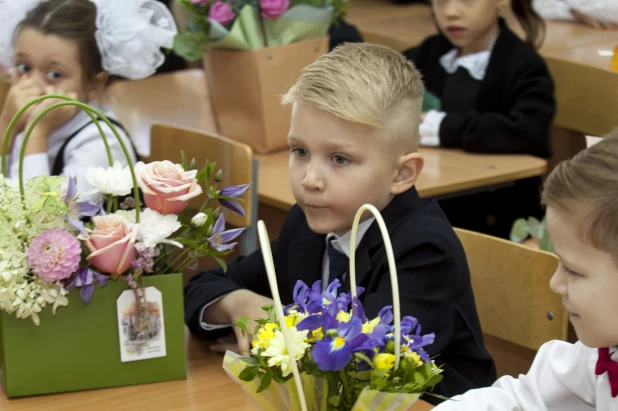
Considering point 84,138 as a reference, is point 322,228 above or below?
above

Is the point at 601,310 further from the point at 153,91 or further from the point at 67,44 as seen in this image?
the point at 153,91

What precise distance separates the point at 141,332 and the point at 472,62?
2134 mm

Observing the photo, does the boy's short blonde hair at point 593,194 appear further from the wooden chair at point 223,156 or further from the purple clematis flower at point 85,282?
the wooden chair at point 223,156

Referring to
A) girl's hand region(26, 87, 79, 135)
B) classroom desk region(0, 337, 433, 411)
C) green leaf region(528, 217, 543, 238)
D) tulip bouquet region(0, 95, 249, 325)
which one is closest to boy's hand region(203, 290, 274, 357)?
classroom desk region(0, 337, 433, 411)

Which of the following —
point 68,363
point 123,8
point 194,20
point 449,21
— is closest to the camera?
point 68,363

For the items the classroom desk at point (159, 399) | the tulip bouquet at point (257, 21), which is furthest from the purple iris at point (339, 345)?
the tulip bouquet at point (257, 21)

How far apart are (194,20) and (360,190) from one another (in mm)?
1483

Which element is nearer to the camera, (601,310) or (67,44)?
(601,310)

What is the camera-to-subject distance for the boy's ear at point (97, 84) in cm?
250

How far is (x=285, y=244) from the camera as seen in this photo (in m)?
1.91

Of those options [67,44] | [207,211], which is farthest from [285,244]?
[67,44]

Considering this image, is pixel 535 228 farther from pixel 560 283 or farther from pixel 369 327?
pixel 369 327

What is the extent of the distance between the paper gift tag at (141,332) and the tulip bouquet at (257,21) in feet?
4.66

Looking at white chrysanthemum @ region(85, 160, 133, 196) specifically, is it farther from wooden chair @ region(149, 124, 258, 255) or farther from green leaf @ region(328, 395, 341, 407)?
wooden chair @ region(149, 124, 258, 255)
